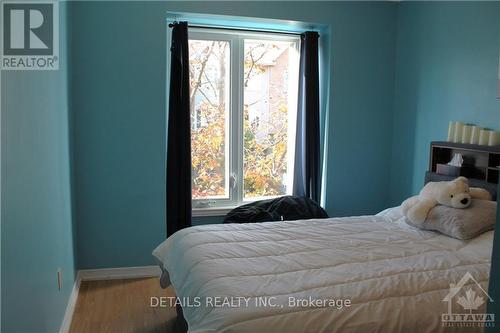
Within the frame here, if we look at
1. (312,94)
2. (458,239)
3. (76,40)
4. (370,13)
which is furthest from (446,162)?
(76,40)

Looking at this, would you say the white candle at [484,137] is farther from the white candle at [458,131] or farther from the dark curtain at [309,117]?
the dark curtain at [309,117]

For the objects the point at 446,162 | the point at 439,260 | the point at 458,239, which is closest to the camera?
the point at 439,260

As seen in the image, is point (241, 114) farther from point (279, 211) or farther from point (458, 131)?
point (458, 131)

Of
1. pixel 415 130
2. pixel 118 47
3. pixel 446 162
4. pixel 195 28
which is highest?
pixel 195 28

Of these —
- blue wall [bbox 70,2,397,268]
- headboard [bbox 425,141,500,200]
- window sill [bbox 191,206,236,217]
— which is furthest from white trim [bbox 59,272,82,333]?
headboard [bbox 425,141,500,200]

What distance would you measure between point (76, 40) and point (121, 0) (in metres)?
0.48

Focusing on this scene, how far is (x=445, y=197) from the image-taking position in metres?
2.46

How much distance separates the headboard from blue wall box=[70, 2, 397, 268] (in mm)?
1077

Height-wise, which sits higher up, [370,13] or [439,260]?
[370,13]

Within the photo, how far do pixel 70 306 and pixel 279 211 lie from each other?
172cm

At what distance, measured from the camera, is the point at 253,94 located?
387cm

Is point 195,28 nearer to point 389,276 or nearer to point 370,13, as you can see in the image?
point 370,13

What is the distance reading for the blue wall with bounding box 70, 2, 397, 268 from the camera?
3.27m

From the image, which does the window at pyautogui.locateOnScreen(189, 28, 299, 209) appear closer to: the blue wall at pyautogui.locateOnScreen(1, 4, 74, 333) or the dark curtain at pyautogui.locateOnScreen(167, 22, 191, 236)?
the dark curtain at pyautogui.locateOnScreen(167, 22, 191, 236)
